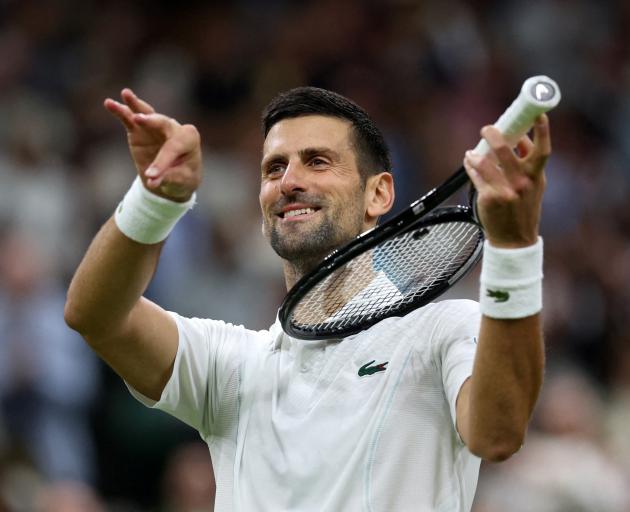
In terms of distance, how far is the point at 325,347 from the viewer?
3.80 m

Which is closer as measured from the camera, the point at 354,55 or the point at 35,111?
the point at 35,111

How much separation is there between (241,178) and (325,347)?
18.9 ft

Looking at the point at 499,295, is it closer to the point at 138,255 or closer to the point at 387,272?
the point at 387,272

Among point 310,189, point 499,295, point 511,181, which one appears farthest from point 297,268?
point 511,181

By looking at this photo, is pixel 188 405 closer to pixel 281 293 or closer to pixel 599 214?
pixel 281 293

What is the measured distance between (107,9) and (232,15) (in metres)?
1.08

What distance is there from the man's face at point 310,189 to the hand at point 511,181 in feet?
3.54

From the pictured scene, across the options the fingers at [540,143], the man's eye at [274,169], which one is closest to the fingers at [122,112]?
the man's eye at [274,169]

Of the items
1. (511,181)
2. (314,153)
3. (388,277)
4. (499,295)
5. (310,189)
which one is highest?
(314,153)

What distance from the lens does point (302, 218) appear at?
3920 millimetres

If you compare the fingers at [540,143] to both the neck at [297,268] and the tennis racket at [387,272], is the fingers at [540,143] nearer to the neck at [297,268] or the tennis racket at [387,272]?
the tennis racket at [387,272]

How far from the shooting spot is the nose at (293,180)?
3945 millimetres

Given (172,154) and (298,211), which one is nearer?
(172,154)

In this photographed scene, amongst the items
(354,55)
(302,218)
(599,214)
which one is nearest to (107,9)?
(354,55)
